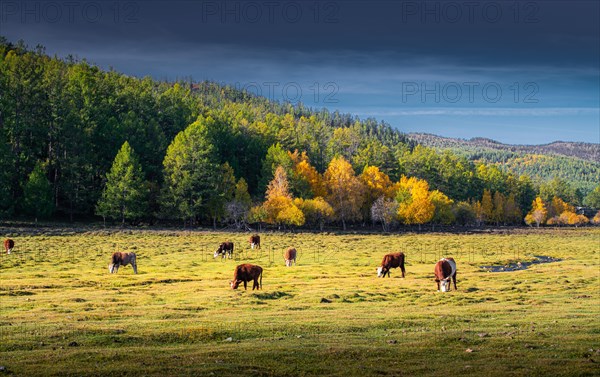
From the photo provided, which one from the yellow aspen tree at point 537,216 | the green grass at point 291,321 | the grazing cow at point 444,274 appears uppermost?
the yellow aspen tree at point 537,216

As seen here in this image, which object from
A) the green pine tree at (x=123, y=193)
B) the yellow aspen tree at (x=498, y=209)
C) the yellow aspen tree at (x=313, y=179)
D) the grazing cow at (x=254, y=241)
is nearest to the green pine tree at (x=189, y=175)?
the green pine tree at (x=123, y=193)

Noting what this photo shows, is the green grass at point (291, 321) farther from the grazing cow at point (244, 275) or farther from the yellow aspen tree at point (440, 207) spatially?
the yellow aspen tree at point (440, 207)

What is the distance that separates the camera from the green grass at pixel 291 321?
15045 millimetres

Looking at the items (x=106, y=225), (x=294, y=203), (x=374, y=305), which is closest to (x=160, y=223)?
(x=106, y=225)

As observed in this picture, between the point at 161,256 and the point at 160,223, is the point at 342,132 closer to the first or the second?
the point at 160,223

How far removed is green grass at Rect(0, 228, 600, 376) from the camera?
15.0m

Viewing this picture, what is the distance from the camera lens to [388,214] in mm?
116938

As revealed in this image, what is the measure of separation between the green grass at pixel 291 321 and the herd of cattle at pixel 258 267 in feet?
2.85

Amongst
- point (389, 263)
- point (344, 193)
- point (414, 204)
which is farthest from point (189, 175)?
point (389, 263)

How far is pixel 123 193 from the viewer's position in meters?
90.2

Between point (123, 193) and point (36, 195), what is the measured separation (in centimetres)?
1257

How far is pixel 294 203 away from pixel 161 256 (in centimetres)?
5023

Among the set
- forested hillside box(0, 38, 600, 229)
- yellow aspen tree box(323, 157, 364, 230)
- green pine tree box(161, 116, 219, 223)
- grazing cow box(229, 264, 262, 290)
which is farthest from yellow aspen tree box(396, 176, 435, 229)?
grazing cow box(229, 264, 262, 290)

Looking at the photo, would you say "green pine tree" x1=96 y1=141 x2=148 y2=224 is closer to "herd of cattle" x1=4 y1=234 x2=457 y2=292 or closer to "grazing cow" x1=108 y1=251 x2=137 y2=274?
"herd of cattle" x1=4 y1=234 x2=457 y2=292
